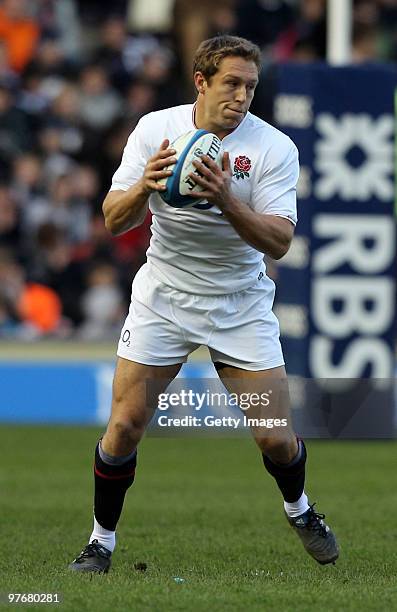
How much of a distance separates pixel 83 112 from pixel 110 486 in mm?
9440

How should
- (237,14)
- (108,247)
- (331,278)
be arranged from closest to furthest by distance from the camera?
1. (331,278)
2. (108,247)
3. (237,14)

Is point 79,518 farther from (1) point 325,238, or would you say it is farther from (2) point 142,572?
(1) point 325,238

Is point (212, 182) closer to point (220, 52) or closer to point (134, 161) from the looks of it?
point (134, 161)

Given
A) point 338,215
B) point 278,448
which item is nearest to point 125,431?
point 278,448

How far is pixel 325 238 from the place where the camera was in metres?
11.8

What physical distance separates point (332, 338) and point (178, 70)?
4889 millimetres

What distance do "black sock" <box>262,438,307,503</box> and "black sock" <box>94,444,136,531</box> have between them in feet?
2.02

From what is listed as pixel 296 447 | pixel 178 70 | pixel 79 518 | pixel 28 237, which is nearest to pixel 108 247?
pixel 28 237

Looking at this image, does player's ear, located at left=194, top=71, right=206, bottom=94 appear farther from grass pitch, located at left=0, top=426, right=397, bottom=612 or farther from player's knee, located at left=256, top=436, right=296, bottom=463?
grass pitch, located at left=0, top=426, right=397, bottom=612

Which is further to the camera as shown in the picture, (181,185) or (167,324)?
(167,324)

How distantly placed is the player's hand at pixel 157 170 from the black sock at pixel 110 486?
4.28 ft

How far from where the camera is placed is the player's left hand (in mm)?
5535

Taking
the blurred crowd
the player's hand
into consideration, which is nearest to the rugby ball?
the player's hand

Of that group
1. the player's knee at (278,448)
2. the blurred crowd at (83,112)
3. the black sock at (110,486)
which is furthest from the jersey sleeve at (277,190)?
the blurred crowd at (83,112)
